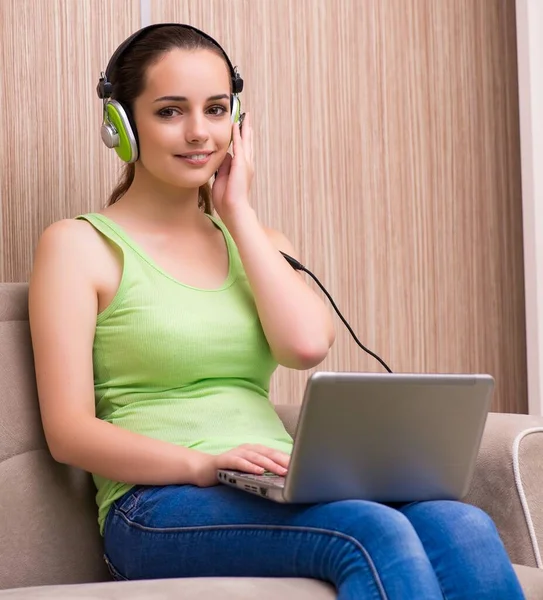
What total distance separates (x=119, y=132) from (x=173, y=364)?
1.25ft

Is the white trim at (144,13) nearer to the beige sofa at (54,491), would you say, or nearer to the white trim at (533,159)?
the beige sofa at (54,491)

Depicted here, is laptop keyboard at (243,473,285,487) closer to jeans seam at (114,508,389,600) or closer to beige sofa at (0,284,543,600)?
jeans seam at (114,508,389,600)

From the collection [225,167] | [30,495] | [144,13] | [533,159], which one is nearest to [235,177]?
[225,167]

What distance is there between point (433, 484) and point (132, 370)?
1.63 feet

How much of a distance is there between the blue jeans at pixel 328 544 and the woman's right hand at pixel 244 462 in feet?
0.06

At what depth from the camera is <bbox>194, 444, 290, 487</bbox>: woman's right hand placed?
1.26m

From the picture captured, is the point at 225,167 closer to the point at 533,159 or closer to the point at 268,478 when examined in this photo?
the point at 268,478

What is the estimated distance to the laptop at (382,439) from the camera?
112 cm

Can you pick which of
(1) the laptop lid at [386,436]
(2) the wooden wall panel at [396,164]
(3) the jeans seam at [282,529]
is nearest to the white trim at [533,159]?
(2) the wooden wall panel at [396,164]

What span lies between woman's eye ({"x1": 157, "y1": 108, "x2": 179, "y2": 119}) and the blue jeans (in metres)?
0.58

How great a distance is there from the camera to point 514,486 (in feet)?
4.77

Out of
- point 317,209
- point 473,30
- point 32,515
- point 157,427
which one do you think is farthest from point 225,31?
point 32,515

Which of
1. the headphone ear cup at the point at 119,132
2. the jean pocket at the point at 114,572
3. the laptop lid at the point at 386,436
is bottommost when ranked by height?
the jean pocket at the point at 114,572

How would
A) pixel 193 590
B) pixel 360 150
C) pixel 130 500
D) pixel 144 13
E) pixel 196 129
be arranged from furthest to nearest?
pixel 360 150 < pixel 144 13 < pixel 196 129 < pixel 130 500 < pixel 193 590
